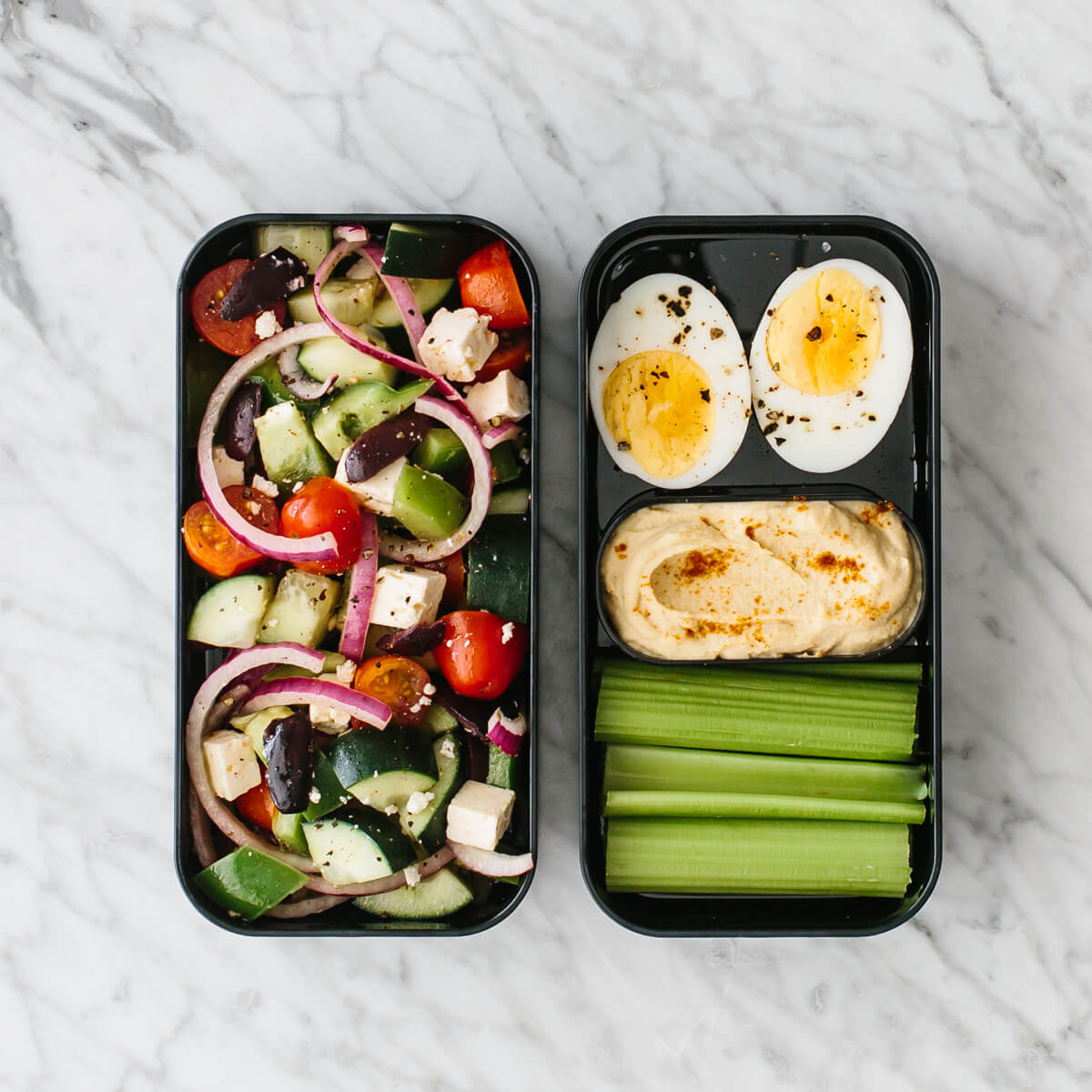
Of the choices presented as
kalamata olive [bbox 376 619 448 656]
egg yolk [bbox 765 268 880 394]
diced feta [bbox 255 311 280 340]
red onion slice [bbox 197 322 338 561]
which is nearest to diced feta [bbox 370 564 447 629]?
kalamata olive [bbox 376 619 448 656]

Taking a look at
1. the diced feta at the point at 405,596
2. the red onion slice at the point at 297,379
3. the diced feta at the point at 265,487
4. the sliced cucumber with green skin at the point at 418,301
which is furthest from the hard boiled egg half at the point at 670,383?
the diced feta at the point at 265,487

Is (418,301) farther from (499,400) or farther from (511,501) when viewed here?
(511,501)

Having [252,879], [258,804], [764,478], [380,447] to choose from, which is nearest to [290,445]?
[380,447]

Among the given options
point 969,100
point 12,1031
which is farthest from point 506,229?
point 12,1031

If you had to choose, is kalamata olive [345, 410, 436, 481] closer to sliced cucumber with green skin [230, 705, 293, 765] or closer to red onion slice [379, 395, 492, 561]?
red onion slice [379, 395, 492, 561]

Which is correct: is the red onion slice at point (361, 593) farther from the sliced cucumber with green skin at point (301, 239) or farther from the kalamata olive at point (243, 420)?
the sliced cucumber with green skin at point (301, 239)

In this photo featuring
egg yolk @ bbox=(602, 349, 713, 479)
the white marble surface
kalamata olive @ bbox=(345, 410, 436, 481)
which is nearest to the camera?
kalamata olive @ bbox=(345, 410, 436, 481)
